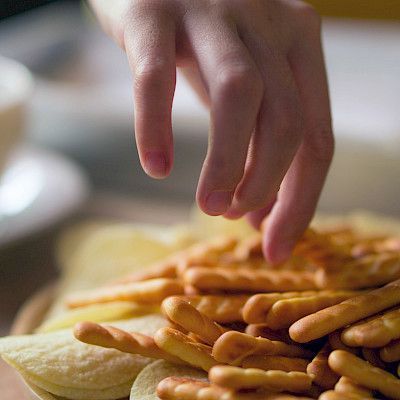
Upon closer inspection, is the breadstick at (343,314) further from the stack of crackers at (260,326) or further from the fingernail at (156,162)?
the fingernail at (156,162)

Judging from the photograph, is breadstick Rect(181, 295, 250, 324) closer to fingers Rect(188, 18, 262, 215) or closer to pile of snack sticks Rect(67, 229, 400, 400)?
pile of snack sticks Rect(67, 229, 400, 400)

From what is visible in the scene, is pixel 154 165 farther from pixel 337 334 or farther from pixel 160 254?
pixel 160 254

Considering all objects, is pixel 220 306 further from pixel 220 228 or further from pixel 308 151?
pixel 220 228

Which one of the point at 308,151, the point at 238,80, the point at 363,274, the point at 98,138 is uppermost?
the point at 238,80

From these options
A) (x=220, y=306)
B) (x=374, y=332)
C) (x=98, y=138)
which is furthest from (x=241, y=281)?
(x=98, y=138)

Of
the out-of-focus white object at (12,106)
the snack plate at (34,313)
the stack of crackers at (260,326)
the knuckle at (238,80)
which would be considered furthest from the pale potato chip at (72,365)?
the out-of-focus white object at (12,106)

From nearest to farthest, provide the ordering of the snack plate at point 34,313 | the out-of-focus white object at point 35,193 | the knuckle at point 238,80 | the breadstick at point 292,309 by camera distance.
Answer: the knuckle at point 238,80 < the breadstick at point 292,309 < the snack plate at point 34,313 < the out-of-focus white object at point 35,193

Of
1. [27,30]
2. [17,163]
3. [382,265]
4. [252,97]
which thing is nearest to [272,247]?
[382,265]
